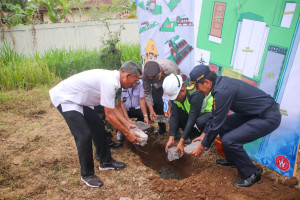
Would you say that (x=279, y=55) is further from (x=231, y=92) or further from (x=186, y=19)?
(x=186, y=19)

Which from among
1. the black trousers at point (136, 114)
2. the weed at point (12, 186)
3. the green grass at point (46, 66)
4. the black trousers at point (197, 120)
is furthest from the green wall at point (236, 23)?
the green grass at point (46, 66)

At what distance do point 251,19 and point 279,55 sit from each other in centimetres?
54

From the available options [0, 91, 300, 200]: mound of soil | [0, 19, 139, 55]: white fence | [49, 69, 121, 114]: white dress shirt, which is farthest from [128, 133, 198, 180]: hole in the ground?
[0, 19, 139, 55]: white fence

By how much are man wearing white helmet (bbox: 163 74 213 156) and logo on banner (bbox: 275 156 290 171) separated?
97 cm

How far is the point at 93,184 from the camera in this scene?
2877mm

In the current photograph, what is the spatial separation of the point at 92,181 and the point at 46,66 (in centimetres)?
529

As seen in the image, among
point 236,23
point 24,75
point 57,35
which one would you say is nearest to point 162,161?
point 236,23

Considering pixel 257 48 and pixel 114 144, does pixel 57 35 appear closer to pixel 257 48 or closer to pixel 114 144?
pixel 114 144

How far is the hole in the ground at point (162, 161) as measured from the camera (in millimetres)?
3428

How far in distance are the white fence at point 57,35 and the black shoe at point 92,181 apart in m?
6.66

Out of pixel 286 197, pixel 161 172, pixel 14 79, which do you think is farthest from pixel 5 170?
pixel 14 79

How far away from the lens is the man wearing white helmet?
2965mm

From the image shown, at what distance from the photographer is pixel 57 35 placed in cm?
1049

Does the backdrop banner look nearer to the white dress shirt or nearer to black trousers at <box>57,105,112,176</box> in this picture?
the white dress shirt
